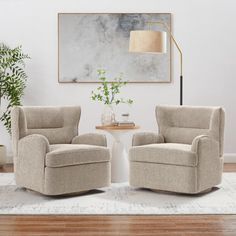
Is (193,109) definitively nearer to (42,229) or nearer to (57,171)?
(57,171)

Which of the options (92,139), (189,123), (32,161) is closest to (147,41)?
(189,123)

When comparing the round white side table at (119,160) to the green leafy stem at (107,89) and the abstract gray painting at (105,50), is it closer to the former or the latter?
the green leafy stem at (107,89)

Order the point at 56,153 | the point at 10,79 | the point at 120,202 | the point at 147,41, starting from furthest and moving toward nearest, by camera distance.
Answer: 1. the point at 10,79
2. the point at 147,41
3. the point at 56,153
4. the point at 120,202

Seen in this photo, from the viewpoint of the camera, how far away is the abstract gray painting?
7383mm

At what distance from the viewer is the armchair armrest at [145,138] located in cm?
580

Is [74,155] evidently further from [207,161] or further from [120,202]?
[207,161]

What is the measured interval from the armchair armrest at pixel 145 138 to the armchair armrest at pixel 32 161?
100 cm

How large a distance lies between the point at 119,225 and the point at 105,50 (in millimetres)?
3582

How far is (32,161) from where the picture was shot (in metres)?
5.30

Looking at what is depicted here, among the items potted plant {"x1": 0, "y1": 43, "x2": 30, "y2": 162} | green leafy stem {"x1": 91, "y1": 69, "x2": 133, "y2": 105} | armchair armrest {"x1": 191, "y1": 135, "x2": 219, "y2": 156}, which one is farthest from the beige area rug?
potted plant {"x1": 0, "y1": 43, "x2": 30, "y2": 162}

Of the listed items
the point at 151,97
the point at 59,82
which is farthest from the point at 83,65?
the point at 151,97

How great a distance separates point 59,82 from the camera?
7.45 m

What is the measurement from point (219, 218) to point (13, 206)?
1.71 m

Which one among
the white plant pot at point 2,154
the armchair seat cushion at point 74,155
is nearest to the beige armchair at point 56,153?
the armchair seat cushion at point 74,155
